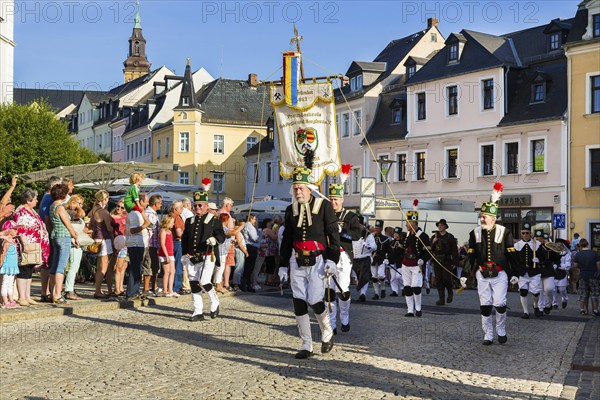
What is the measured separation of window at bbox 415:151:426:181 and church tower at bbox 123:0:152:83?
8586 centimetres

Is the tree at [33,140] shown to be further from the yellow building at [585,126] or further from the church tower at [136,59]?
the church tower at [136,59]

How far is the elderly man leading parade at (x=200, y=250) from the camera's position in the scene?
13828 mm

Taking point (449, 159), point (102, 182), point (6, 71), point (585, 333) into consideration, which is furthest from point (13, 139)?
point (585, 333)

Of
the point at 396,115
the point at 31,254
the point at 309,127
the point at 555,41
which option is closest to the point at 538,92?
the point at 555,41

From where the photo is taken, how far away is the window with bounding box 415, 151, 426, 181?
4800cm

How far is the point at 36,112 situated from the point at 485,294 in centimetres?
3643

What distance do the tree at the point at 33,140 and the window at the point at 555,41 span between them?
25.3 m

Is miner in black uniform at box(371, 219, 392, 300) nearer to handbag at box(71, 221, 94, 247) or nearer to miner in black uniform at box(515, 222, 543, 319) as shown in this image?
miner in black uniform at box(515, 222, 543, 319)

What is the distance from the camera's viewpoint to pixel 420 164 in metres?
48.2

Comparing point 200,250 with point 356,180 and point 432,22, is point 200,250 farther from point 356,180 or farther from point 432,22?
point 432,22

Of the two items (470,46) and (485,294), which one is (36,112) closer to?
(470,46)

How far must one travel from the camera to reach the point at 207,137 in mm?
72375

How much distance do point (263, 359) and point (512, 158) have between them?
34861 mm

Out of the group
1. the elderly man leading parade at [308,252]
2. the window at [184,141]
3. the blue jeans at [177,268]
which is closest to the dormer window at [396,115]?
the window at [184,141]
